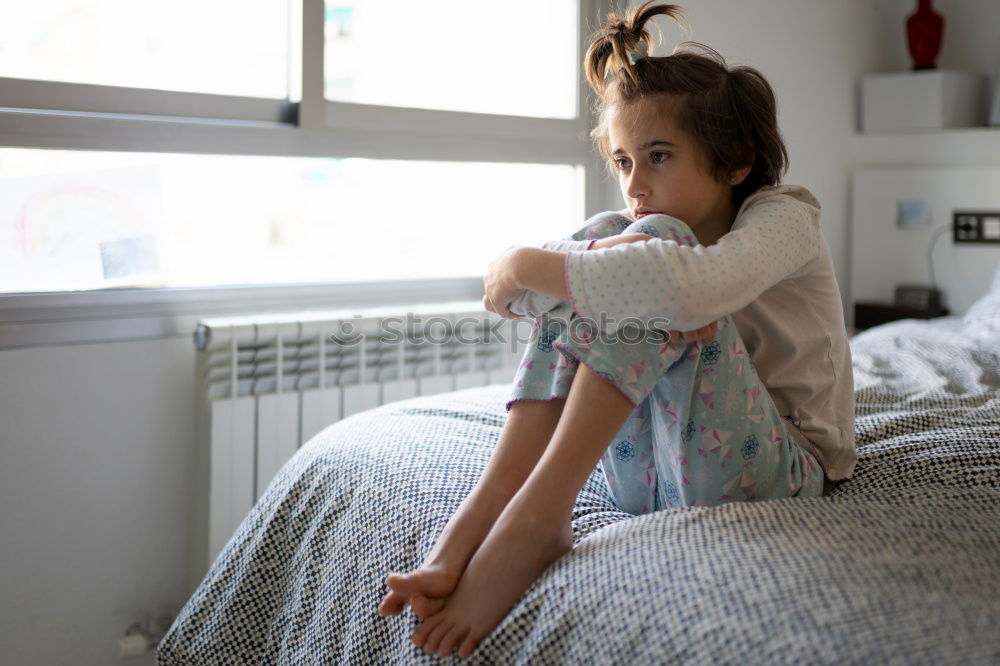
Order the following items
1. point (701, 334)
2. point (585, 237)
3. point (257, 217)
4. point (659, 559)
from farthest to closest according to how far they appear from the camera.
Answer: point (257, 217) → point (585, 237) → point (701, 334) → point (659, 559)

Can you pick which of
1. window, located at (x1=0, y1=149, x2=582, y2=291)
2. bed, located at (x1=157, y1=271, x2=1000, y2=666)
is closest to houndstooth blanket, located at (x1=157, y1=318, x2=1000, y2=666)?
bed, located at (x1=157, y1=271, x2=1000, y2=666)

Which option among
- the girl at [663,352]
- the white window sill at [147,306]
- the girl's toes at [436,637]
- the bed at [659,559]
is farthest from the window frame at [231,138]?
the girl's toes at [436,637]

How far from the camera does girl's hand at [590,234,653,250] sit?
1.04m

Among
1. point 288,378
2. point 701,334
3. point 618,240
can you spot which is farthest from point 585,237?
point 288,378

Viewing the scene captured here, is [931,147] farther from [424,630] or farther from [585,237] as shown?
[424,630]

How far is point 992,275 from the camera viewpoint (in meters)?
2.59

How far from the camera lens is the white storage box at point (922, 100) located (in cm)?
261

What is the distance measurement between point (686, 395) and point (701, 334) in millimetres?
69

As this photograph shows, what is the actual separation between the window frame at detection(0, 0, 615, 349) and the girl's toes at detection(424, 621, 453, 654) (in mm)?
1085

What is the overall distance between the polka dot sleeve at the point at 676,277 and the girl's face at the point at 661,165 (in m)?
0.15

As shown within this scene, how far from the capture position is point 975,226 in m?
2.61

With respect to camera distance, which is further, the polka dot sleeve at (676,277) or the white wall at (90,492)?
the white wall at (90,492)

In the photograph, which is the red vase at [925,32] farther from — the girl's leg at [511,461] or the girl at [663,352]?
the girl's leg at [511,461]

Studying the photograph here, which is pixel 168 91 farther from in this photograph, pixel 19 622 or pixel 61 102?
pixel 19 622
